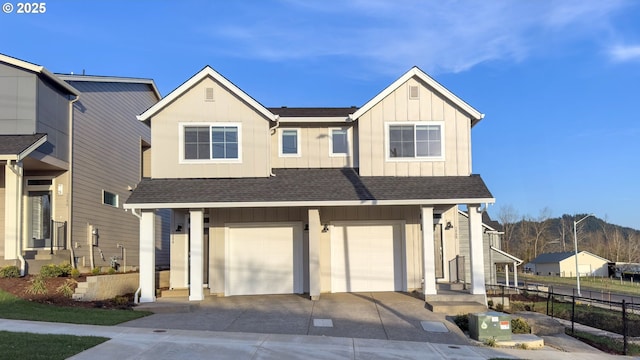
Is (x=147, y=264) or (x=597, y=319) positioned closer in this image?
(x=147, y=264)

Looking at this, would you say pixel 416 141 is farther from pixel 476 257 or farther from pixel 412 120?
pixel 476 257

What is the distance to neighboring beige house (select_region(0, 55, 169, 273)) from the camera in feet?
58.2

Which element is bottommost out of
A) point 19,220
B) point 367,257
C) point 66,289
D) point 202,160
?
point 66,289

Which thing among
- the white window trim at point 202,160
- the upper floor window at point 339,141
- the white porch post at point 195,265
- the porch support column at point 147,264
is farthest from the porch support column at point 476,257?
the porch support column at point 147,264

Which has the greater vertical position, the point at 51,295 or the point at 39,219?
the point at 39,219

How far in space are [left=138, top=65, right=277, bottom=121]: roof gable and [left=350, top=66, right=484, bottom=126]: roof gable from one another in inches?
115

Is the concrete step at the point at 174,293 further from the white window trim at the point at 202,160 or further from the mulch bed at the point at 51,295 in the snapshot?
the white window trim at the point at 202,160

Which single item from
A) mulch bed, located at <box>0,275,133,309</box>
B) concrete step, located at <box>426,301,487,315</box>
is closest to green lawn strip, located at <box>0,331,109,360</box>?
mulch bed, located at <box>0,275,133,309</box>

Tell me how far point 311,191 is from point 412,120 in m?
4.06

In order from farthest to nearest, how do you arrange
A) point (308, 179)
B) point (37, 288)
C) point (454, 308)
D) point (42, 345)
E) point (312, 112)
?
1. point (312, 112)
2. point (308, 179)
3. point (37, 288)
4. point (454, 308)
5. point (42, 345)

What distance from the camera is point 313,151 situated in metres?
19.3

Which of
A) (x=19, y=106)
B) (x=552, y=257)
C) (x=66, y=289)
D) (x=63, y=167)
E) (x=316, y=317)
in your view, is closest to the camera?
(x=316, y=317)

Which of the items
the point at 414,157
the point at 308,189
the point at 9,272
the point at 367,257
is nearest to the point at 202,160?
the point at 308,189

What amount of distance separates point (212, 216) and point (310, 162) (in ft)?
11.9
